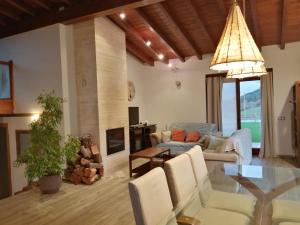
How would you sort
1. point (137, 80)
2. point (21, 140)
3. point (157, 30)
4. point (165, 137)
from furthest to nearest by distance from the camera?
point (137, 80) → point (165, 137) → point (157, 30) → point (21, 140)

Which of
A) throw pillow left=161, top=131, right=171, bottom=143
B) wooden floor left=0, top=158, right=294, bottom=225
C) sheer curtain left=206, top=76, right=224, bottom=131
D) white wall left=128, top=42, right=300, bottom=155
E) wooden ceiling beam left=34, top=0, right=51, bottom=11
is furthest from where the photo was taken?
sheer curtain left=206, top=76, right=224, bottom=131

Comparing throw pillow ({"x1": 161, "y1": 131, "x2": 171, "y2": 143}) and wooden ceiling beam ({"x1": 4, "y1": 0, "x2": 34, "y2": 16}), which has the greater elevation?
wooden ceiling beam ({"x1": 4, "y1": 0, "x2": 34, "y2": 16})

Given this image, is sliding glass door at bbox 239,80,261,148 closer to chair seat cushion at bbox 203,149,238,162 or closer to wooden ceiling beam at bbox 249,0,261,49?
wooden ceiling beam at bbox 249,0,261,49

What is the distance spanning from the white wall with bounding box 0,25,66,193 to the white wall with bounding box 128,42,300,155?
9.50 ft

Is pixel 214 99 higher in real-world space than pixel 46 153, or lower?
higher

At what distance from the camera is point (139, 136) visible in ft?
23.3

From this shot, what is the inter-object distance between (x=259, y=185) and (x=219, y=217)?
3.33 ft

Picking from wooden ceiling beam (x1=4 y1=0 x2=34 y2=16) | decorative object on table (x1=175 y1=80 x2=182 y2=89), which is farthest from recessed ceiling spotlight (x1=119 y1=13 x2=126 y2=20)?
decorative object on table (x1=175 y1=80 x2=182 y2=89)

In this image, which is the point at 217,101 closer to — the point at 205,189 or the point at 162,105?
the point at 162,105

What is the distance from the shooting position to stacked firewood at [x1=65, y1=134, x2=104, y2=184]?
463cm

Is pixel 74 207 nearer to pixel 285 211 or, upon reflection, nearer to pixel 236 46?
pixel 285 211

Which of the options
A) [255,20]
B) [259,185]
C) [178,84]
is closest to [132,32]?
[178,84]

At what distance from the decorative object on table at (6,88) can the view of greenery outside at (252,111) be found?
18.8 feet

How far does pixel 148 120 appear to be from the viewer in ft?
26.8
